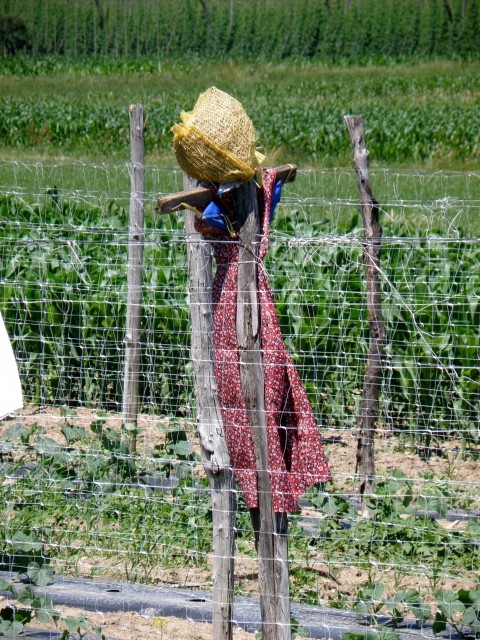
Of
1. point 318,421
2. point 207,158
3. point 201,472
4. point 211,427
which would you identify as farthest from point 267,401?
point 318,421

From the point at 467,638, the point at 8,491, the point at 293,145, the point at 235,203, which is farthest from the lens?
the point at 293,145

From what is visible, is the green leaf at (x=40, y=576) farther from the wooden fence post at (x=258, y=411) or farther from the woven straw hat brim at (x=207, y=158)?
the woven straw hat brim at (x=207, y=158)

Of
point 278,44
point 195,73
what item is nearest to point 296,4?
point 278,44

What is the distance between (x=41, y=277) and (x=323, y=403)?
2276 millimetres

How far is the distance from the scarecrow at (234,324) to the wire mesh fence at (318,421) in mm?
257

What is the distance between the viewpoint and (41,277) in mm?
7383

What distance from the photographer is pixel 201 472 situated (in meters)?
5.89

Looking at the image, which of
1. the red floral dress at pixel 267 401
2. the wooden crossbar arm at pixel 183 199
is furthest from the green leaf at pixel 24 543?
the wooden crossbar arm at pixel 183 199

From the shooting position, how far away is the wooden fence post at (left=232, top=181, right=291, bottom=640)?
11.2 feet

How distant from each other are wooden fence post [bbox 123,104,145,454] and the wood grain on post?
213 centimetres

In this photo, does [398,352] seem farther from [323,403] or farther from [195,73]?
[195,73]

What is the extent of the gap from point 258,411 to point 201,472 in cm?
255

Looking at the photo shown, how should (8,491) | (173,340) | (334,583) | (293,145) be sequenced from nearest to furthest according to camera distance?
(334,583)
(8,491)
(173,340)
(293,145)

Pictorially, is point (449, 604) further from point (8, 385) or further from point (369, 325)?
point (369, 325)
